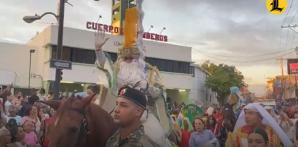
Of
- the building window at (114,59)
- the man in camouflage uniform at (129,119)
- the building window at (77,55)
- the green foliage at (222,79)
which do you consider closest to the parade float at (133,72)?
the man in camouflage uniform at (129,119)

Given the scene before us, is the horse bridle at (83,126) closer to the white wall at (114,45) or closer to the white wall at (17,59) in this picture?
the white wall at (114,45)

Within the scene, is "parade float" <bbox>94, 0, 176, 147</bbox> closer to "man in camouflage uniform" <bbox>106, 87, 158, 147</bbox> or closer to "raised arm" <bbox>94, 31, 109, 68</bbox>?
"raised arm" <bbox>94, 31, 109, 68</bbox>

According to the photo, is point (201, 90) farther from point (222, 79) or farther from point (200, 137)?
point (200, 137)

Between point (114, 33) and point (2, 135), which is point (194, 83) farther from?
point (2, 135)

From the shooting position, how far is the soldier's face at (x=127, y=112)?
3965mm

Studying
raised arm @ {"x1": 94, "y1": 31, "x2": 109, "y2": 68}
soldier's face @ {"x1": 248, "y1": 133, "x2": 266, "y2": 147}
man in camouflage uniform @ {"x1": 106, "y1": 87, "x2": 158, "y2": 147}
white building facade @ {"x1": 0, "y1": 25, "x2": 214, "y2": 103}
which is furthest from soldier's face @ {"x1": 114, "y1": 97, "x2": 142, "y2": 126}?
white building facade @ {"x1": 0, "y1": 25, "x2": 214, "y2": 103}

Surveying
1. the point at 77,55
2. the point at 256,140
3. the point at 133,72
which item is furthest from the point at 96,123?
the point at 77,55

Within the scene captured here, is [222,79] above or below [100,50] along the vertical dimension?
above

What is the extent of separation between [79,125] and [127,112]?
450mm

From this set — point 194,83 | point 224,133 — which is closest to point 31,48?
point 194,83

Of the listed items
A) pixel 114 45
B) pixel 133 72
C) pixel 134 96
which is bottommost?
pixel 134 96

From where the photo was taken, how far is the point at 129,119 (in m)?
3.96

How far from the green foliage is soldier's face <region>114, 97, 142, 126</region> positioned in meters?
52.4

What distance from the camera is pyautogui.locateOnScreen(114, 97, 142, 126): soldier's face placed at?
3.96m
